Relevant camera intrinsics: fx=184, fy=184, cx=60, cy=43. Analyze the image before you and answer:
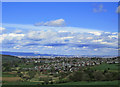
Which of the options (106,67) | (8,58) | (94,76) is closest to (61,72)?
(94,76)

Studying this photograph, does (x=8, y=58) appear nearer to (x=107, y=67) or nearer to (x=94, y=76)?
(x=94, y=76)

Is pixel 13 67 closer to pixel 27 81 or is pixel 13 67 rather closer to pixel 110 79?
pixel 27 81

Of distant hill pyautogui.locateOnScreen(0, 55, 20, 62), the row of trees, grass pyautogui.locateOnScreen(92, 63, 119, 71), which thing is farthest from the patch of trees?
distant hill pyautogui.locateOnScreen(0, 55, 20, 62)

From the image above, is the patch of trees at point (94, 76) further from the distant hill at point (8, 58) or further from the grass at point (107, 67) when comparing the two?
the distant hill at point (8, 58)

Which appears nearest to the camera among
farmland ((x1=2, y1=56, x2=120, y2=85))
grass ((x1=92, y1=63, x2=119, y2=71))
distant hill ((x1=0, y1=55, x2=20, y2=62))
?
farmland ((x1=2, y1=56, x2=120, y2=85))

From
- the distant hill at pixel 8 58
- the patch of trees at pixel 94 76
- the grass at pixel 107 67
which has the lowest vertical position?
the patch of trees at pixel 94 76

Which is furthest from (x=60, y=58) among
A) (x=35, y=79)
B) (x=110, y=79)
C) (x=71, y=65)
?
(x=110, y=79)

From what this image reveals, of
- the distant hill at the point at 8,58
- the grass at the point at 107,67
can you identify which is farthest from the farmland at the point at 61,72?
the distant hill at the point at 8,58

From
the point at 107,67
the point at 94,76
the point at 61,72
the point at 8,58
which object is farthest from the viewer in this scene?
the point at 8,58

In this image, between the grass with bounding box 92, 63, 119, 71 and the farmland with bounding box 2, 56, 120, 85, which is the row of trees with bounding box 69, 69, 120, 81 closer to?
the farmland with bounding box 2, 56, 120, 85

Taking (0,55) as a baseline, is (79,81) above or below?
below

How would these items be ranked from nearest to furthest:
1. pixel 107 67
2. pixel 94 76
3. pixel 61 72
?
pixel 94 76
pixel 61 72
pixel 107 67
